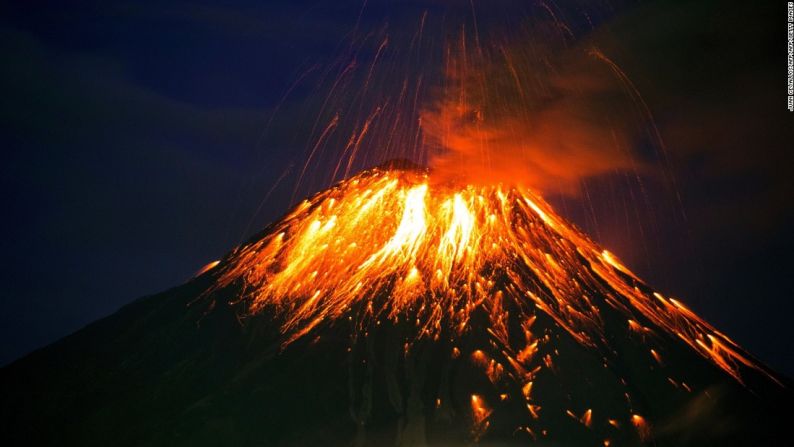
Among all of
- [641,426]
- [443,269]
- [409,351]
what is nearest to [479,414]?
[409,351]

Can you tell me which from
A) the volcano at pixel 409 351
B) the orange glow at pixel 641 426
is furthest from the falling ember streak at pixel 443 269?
the orange glow at pixel 641 426

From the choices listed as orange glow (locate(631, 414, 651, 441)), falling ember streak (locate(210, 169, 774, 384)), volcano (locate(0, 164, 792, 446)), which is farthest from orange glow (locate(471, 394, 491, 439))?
orange glow (locate(631, 414, 651, 441))

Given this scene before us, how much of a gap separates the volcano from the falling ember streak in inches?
4.8

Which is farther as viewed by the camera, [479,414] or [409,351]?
[409,351]

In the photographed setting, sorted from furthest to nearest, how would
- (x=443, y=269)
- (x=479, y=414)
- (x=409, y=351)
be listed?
(x=443, y=269)
(x=409, y=351)
(x=479, y=414)

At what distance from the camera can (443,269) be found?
4075 cm

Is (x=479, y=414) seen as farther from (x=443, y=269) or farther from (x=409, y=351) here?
(x=443, y=269)

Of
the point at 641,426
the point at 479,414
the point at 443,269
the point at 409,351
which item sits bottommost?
the point at 641,426

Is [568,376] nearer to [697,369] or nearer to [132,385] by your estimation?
[697,369]

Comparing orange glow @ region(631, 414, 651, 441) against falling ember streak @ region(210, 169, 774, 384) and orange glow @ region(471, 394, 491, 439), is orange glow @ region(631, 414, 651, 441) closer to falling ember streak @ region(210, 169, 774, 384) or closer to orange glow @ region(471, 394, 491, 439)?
falling ember streak @ region(210, 169, 774, 384)

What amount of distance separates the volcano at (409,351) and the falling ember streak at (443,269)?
0.12m

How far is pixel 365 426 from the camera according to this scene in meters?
33.1

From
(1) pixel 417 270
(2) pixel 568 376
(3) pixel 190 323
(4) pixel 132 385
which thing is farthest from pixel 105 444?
(2) pixel 568 376

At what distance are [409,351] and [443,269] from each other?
18.8 feet
